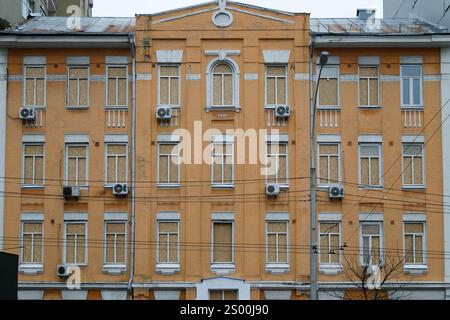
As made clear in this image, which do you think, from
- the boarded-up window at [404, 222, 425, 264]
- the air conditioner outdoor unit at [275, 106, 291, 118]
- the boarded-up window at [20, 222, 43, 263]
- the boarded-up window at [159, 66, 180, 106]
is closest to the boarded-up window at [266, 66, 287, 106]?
the air conditioner outdoor unit at [275, 106, 291, 118]

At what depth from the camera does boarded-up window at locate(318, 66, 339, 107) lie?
35.5 metres

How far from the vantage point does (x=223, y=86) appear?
116 feet

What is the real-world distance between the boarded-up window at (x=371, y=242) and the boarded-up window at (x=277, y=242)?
3.01m

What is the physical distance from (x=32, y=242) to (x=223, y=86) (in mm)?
9611

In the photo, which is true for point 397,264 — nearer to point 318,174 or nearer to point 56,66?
point 318,174

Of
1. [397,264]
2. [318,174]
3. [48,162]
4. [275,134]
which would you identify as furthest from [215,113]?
[397,264]

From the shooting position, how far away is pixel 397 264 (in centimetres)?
3412

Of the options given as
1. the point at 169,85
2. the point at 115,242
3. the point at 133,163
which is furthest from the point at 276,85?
the point at 115,242

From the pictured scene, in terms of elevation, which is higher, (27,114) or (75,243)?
(27,114)

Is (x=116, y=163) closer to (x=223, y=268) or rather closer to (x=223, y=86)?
(x=223, y=86)

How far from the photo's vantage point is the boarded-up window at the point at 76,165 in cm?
3519
